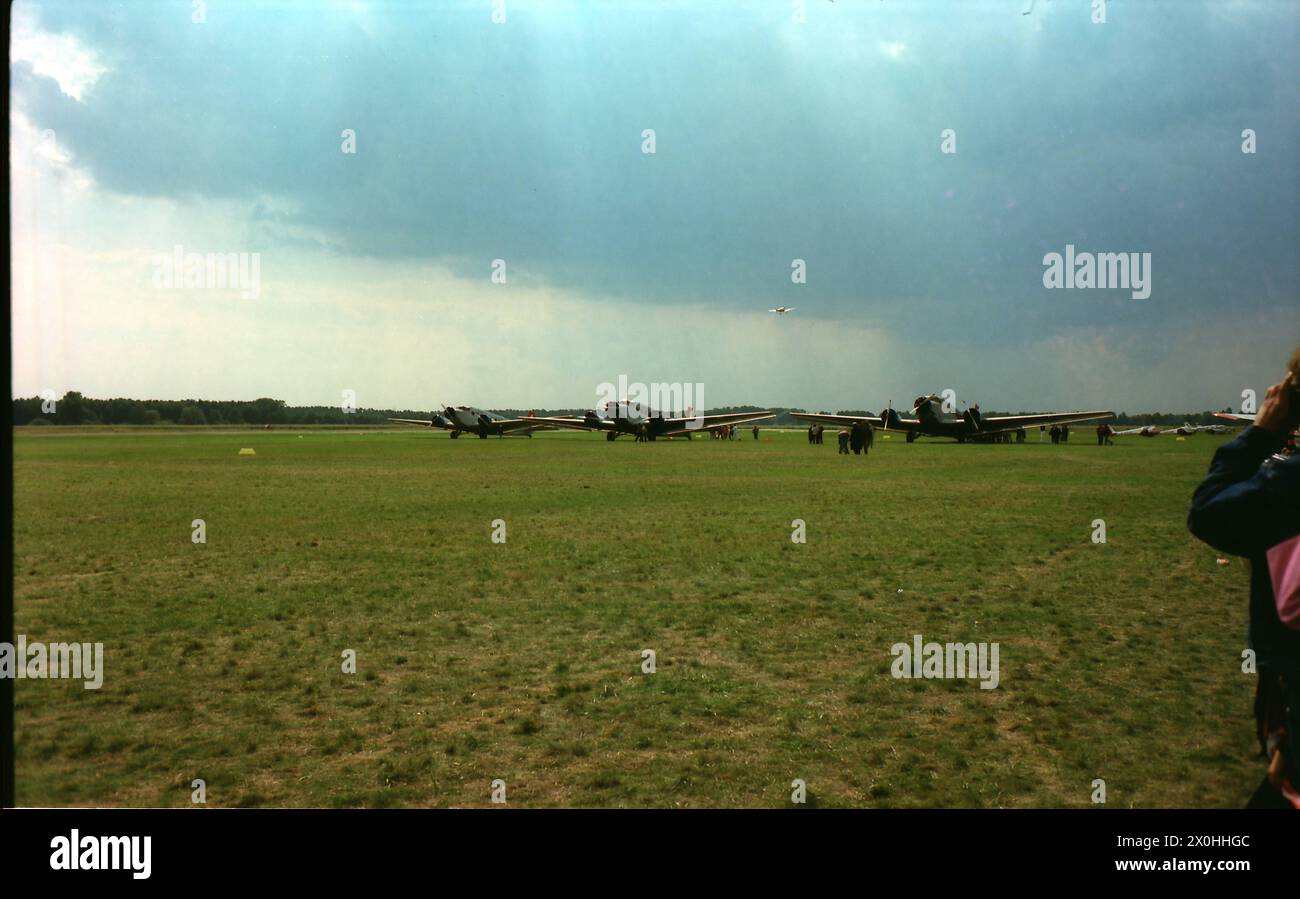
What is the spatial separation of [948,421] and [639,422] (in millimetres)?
23185

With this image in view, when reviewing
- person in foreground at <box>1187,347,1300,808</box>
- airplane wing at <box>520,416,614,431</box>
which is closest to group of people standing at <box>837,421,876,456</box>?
airplane wing at <box>520,416,614,431</box>

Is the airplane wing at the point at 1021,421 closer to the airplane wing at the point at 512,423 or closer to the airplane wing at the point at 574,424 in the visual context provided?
the airplane wing at the point at 574,424

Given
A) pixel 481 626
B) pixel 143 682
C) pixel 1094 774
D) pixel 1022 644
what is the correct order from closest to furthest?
1. pixel 1094 774
2. pixel 143 682
3. pixel 1022 644
4. pixel 481 626

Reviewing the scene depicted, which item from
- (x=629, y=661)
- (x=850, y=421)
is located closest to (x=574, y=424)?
(x=850, y=421)

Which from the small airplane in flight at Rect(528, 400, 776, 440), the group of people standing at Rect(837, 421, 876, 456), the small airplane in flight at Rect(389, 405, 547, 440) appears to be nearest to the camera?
the group of people standing at Rect(837, 421, 876, 456)

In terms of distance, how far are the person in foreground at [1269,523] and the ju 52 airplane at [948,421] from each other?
48935 millimetres

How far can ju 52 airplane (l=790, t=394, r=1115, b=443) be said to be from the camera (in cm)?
5184

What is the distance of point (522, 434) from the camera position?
77.8m

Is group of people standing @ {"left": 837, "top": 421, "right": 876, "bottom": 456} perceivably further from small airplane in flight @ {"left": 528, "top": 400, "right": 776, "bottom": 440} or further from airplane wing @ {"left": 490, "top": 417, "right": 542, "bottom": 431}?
airplane wing @ {"left": 490, "top": 417, "right": 542, "bottom": 431}

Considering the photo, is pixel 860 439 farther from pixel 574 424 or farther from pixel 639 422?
pixel 574 424

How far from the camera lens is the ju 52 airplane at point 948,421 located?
5184cm
